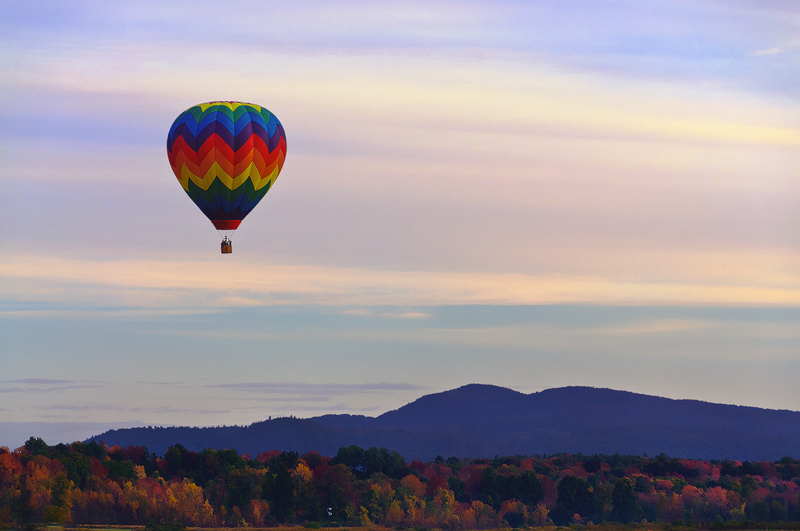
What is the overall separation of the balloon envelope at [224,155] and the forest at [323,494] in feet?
187

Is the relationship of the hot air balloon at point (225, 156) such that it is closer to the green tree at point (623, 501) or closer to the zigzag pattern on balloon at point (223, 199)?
the zigzag pattern on balloon at point (223, 199)

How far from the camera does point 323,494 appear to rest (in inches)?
5974

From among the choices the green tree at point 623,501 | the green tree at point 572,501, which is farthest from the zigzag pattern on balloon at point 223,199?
the green tree at point 623,501

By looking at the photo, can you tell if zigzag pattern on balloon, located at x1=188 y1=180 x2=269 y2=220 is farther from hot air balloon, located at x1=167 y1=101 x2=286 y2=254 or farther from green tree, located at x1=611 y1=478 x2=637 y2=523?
green tree, located at x1=611 y1=478 x2=637 y2=523

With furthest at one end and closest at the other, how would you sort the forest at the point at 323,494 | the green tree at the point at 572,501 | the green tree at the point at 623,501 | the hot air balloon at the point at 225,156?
1. the green tree at the point at 623,501
2. the green tree at the point at 572,501
3. the forest at the point at 323,494
4. the hot air balloon at the point at 225,156

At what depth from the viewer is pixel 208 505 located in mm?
142500

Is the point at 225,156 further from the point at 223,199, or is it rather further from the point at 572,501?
Result: the point at 572,501

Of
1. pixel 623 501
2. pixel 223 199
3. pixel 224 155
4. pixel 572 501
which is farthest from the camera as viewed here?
pixel 623 501

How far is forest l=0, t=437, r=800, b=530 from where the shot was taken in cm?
13788

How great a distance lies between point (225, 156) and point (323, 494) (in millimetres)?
79098

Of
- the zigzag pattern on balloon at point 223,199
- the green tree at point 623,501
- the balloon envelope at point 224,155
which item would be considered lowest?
the green tree at point 623,501

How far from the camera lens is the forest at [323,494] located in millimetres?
137875

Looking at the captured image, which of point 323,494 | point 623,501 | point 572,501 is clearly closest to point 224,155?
point 323,494

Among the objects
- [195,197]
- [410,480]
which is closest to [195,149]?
[195,197]
